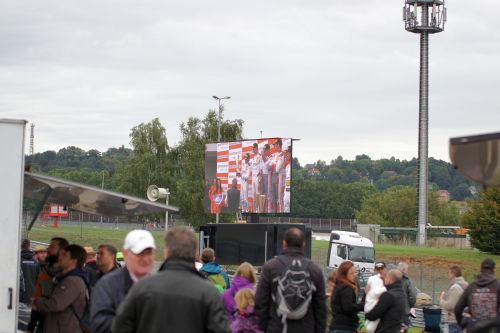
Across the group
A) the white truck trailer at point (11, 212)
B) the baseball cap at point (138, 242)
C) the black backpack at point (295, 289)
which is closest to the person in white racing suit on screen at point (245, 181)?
the black backpack at point (295, 289)

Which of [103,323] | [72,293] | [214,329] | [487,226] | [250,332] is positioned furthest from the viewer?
[487,226]

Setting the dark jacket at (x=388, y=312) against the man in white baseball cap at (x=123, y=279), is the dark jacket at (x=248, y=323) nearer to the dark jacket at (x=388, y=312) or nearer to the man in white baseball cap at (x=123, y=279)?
the dark jacket at (x=388, y=312)

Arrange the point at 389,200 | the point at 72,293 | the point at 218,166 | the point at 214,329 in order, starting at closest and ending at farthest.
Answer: the point at 214,329 → the point at 72,293 → the point at 218,166 → the point at 389,200

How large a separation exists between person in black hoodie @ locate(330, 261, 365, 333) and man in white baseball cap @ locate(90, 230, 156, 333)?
4.37 m

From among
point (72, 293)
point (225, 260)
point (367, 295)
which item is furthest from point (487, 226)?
point (72, 293)

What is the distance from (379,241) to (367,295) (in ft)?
223

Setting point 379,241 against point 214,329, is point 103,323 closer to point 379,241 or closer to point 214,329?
point 214,329

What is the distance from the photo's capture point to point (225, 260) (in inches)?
1315

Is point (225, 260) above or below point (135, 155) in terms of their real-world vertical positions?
below

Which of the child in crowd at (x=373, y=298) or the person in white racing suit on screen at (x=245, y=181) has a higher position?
the person in white racing suit on screen at (x=245, y=181)

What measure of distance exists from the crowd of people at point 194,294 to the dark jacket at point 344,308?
12 millimetres

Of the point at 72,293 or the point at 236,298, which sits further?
the point at 236,298

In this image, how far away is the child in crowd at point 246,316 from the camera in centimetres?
801

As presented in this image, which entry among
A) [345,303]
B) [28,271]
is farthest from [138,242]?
[28,271]
